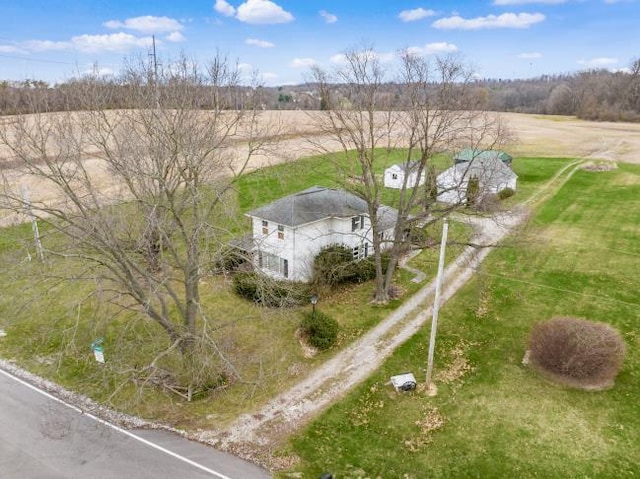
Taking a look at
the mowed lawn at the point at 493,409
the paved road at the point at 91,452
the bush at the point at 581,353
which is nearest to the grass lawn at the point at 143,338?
the paved road at the point at 91,452

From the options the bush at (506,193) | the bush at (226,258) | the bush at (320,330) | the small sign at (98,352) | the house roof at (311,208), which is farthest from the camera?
the bush at (506,193)

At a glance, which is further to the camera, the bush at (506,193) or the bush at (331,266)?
the bush at (506,193)

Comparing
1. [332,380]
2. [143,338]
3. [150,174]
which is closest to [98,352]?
[143,338]

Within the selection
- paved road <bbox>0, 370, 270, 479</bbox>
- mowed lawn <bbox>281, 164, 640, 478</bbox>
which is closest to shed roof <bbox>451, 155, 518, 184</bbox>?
mowed lawn <bbox>281, 164, 640, 478</bbox>

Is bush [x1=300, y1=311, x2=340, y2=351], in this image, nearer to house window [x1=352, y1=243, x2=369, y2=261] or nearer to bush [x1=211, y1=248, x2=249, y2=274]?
bush [x1=211, y1=248, x2=249, y2=274]

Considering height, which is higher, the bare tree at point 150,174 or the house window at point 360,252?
the bare tree at point 150,174

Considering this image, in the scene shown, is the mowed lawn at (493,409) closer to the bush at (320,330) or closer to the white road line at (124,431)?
the white road line at (124,431)

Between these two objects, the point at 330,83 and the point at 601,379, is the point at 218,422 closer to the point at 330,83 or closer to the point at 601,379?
the point at 601,379
